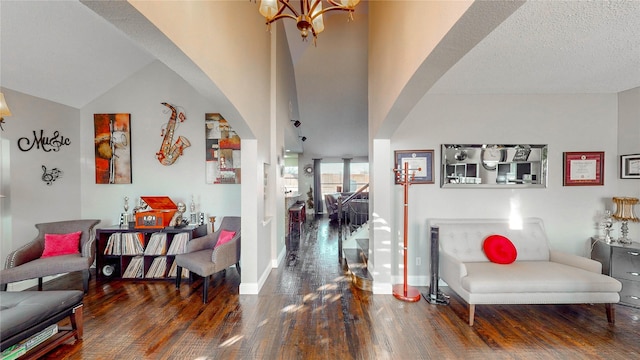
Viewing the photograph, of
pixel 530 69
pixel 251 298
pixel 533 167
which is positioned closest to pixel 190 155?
pixel 251 298

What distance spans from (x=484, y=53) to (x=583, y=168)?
250 cm

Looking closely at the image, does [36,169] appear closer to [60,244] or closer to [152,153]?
[60,244]

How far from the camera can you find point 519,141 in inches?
139

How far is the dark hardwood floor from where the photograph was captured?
220cm

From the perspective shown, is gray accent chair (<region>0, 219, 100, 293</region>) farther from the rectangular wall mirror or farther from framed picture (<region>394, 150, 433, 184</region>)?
→ the rectangular wall mirror

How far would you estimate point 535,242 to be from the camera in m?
3.31

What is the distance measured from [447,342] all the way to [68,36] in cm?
529

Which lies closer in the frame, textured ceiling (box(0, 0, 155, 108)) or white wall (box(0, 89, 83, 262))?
textured ceiling (box(0, 0, 155, 108))

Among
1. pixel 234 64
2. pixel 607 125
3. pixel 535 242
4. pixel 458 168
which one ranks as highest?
pixel 234 64

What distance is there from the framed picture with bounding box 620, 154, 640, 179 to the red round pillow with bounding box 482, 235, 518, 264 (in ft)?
5.98

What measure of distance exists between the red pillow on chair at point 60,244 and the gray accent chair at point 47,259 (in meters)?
0.06

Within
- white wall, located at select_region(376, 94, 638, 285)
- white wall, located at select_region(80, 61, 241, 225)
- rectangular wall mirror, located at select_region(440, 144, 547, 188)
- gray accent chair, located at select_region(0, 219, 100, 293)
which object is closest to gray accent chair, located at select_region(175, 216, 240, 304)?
white wall, located at select_region(80, 61, 241, 225)

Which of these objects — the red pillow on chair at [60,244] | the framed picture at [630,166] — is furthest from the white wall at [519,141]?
the red pillow on chair at [60,244]

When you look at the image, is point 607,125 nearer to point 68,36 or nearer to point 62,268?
point 68,36
